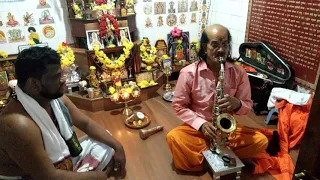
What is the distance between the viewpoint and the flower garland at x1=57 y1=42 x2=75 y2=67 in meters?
3.08

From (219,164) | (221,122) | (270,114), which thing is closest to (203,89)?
(221,122)

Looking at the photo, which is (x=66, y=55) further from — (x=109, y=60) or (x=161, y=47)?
(x=161, y=47)

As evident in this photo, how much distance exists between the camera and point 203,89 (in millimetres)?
1903

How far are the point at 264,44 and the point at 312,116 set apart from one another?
240 centimetres

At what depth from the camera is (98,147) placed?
1706 millimetres

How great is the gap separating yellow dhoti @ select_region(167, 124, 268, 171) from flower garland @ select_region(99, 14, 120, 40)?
1769 mm

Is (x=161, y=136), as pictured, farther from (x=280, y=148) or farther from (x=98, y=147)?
(x=280, y=148)

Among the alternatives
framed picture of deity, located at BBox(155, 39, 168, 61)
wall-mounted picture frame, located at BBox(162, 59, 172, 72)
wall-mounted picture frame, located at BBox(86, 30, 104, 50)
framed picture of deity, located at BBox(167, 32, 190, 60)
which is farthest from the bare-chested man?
framed picture of deity, located at BBox(167, 32, 190, 60)

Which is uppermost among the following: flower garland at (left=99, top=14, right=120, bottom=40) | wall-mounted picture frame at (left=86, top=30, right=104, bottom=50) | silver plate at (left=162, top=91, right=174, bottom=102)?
flower garland at (left=99, top=14, right=120, bottom=40)

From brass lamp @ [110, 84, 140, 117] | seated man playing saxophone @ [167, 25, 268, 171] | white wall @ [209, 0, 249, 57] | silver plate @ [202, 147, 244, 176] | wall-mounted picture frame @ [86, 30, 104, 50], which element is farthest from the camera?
white wall @ [209, 0, 249, 57]

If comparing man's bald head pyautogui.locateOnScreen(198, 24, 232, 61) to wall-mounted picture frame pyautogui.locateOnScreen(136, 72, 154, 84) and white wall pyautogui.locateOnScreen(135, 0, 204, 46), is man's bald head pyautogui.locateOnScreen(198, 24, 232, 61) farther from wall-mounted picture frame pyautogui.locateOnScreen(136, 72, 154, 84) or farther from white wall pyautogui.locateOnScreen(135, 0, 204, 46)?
white wall pyautogui.locateOnScreen(135, 0, 204, 46)

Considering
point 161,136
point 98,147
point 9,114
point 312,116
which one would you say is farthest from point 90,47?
point 312,116

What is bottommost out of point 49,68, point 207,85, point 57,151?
point 57,151

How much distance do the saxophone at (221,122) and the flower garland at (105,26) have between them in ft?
5.94
